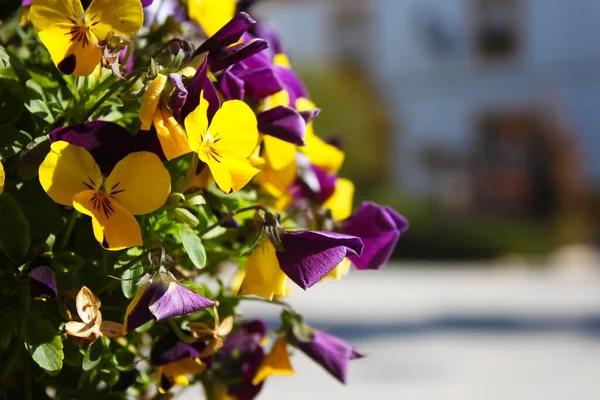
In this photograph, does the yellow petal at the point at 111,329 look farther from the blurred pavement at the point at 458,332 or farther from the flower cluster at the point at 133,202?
the blurred pavement at the point at 458,332

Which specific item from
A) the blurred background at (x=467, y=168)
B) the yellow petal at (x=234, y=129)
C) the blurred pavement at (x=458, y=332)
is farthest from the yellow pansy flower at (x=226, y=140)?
the blurred background at (x=467, y=168)

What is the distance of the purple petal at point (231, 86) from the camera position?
711mm

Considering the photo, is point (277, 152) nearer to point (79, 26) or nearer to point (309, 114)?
point (309, 114)

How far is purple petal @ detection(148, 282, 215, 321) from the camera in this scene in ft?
2.00

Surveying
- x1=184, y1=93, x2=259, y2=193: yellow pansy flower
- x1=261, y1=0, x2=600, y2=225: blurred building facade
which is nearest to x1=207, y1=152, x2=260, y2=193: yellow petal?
x1=184, y1=93, x2=259, y2=193: yellow pansy flower

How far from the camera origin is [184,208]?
694mm

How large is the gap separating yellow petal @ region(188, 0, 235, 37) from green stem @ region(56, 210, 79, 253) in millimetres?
220

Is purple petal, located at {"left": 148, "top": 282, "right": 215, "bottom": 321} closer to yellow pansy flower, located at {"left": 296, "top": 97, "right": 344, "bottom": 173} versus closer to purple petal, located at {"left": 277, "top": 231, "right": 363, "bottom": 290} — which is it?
purple petal, located at {"left": 277, "top": 231, "right": 363, "bottom": 290}

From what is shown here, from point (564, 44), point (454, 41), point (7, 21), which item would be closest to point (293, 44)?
point (454, 41)

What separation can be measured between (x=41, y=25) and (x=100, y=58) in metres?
0.04

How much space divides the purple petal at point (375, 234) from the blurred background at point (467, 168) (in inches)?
194

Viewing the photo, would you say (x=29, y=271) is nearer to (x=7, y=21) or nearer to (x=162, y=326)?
(x=162, y=326)

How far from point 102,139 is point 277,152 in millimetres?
171

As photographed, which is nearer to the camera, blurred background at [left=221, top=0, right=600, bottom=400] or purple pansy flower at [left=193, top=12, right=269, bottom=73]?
purple pansy flower at [left=193, top=12, right=269, bottom=73]
